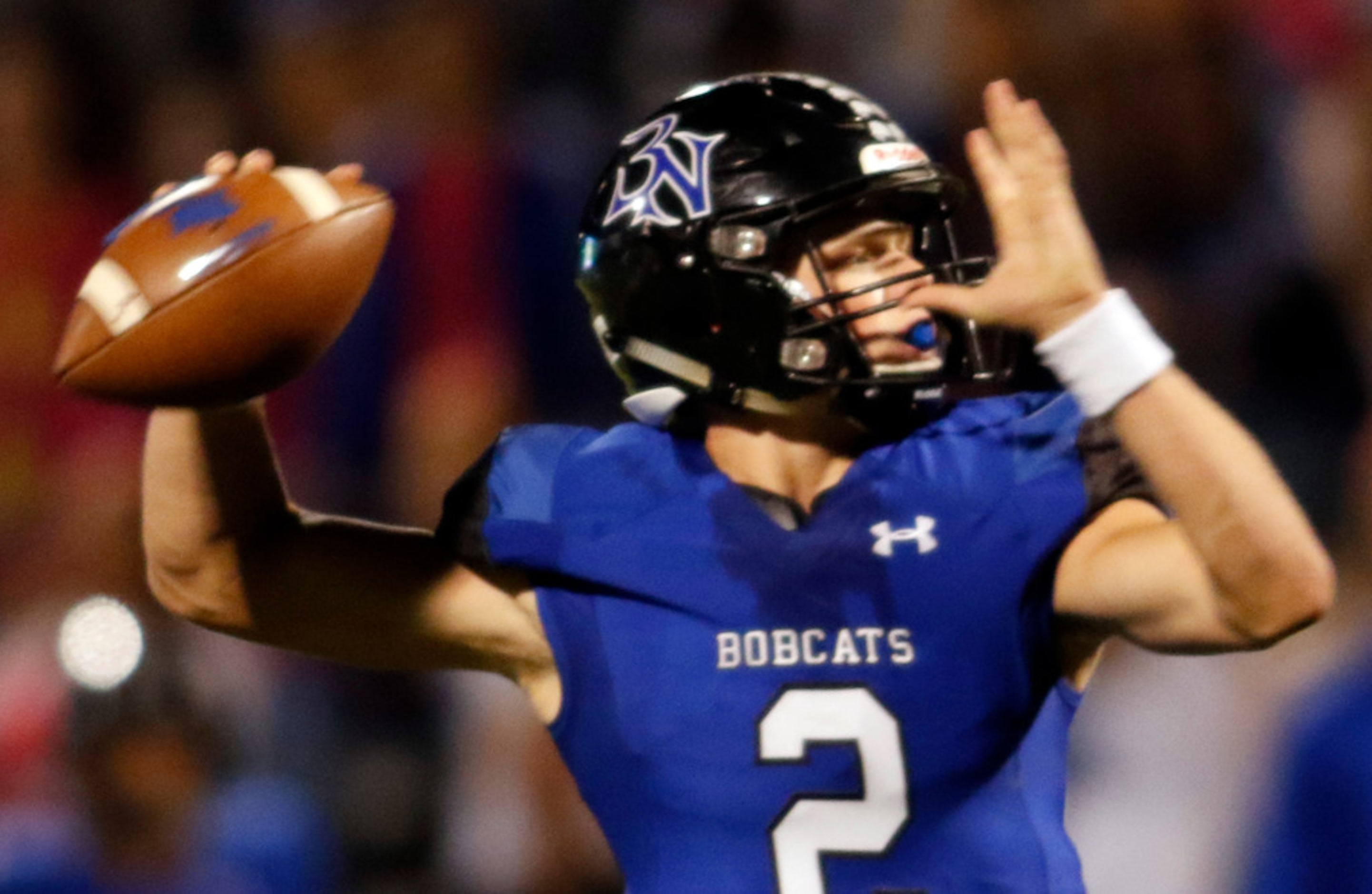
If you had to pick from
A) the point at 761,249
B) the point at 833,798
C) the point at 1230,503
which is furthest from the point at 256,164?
the point at 1230,503

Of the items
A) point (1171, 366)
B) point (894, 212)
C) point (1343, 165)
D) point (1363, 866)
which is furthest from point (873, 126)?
point (1343, 165)

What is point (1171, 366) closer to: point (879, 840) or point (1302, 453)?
point (879, 840)

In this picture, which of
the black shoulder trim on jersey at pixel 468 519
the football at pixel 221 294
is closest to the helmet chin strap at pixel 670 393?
the black shoulder trim on jersey at pixel 468 519

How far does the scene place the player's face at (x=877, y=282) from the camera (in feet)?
7.31

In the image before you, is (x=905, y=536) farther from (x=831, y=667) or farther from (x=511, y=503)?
(x=511, y=503)

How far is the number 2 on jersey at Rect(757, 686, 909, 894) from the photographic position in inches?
84.7

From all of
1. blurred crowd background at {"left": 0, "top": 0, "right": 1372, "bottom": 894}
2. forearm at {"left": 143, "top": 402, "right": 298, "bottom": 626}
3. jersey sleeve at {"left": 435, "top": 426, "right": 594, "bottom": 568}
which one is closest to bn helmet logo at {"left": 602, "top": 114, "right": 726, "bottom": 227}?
jersey sleeve at {"left": 435, "top": 426, "right": 594, "bottom": 568}

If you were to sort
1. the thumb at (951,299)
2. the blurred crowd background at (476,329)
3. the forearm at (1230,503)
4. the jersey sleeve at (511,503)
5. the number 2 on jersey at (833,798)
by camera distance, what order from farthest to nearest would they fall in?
the blurred crowd background at (476,329), the jersey sleeve at (511,503), the number 2 on jersey at (833,798), the thumb at (951,299), the forearm at (1230,503)

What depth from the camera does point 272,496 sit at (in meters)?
2.34

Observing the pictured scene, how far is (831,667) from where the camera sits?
2.17 m

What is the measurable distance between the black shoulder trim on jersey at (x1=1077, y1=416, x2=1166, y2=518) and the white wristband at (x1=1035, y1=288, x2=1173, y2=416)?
0.21m

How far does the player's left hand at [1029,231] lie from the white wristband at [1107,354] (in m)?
0.01

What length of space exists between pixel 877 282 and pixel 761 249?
140mm

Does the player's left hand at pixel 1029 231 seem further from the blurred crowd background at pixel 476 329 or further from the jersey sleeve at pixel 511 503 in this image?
the blurred crowd background at pixel 476 329
